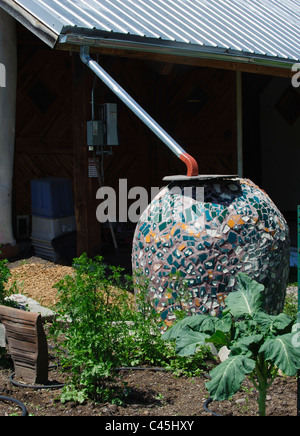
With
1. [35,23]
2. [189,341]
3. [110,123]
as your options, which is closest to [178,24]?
[110,123]

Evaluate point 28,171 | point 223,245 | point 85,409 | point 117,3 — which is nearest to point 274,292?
point 223,245

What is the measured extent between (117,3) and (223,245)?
522 cm

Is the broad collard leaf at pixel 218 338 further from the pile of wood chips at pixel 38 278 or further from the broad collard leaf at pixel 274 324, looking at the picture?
the pile of wood chips at pixel 38 278

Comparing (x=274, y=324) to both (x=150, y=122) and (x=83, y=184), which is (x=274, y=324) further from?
(x=83, y=184)

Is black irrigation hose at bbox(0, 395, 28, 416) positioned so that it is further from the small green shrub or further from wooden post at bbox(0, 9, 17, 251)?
wooden post at bbox(0, 9, 17, 251)

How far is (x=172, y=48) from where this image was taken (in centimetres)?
765

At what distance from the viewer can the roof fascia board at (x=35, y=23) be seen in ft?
22.3

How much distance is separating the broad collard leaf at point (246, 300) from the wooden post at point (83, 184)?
181 inches

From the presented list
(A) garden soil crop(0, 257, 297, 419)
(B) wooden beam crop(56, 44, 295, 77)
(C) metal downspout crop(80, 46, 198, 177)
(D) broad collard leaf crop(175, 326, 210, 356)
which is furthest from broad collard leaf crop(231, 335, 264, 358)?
(B) wooden beam crop(56, 44, 295, 77)

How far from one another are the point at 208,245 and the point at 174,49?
12.8 ft

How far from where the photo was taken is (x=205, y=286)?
4.60 metres

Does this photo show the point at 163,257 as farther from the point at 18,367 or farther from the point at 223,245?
the point at 18,367

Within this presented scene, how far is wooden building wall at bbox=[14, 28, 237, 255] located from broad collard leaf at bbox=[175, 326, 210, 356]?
493 cm

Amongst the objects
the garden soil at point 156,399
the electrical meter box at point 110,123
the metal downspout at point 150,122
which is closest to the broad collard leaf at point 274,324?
the garden soil at point 156,399
